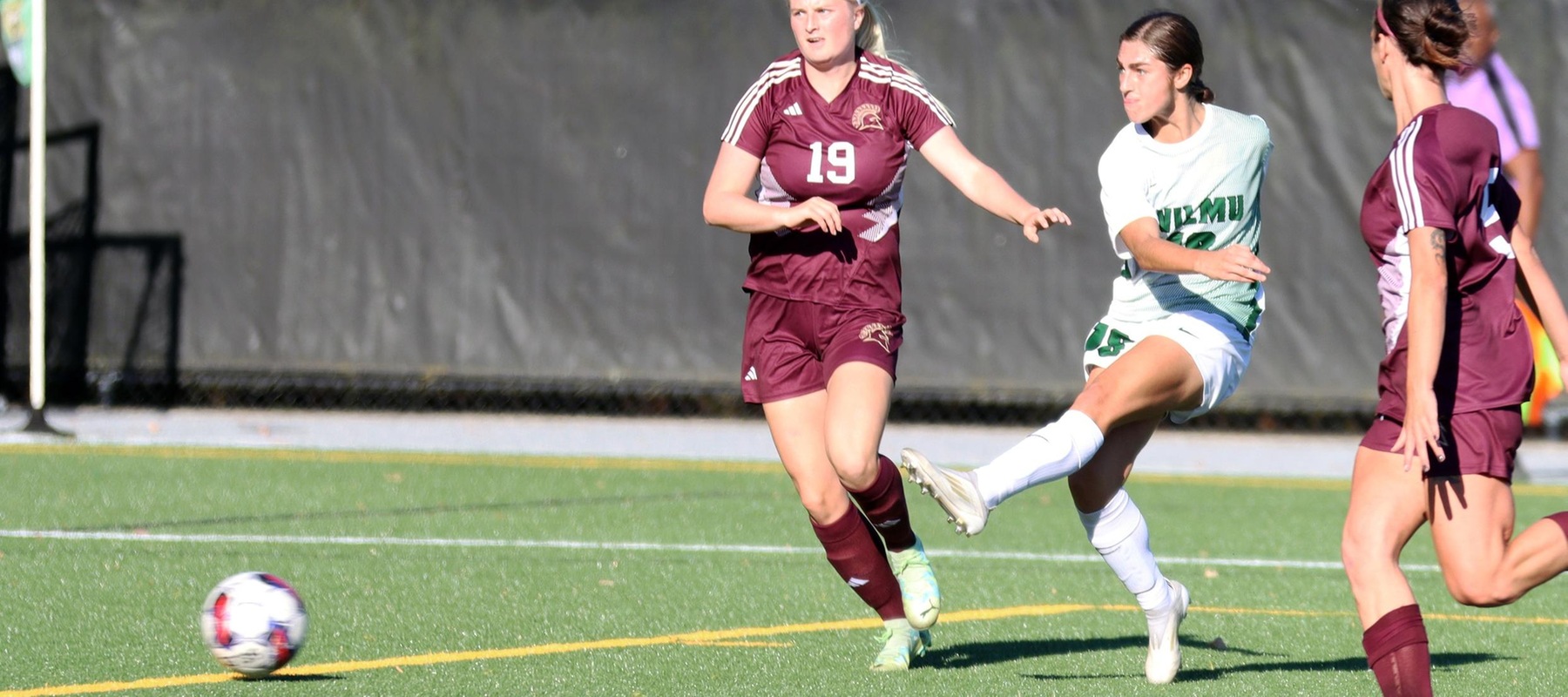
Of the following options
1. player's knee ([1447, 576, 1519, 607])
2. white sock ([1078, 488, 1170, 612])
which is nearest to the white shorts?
white sock ([1078, 488, 1170, 612])

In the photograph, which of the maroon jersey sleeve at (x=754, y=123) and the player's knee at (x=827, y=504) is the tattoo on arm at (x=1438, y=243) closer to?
the player's knee at (x=827, y=504)

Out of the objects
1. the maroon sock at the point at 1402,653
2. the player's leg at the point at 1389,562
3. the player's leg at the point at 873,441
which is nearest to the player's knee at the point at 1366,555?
the player's leg at the point at 1389,562

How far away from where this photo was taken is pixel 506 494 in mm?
10203

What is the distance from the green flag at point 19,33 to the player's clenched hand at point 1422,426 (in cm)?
997

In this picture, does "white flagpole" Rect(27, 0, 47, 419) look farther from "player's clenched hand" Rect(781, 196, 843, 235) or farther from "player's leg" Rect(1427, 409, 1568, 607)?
"player's leg" Rect(1427, 409, 1568, 607)

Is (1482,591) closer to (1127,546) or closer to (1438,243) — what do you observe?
(1438,243)

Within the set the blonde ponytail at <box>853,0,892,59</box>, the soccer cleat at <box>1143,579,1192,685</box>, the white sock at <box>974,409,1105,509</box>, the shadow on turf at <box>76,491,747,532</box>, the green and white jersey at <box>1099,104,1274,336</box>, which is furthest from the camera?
the shadow on turf at <box>76,491,747,532</box>

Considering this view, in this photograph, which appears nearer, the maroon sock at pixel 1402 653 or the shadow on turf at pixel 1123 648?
the maroon sock at pixel 1402 653

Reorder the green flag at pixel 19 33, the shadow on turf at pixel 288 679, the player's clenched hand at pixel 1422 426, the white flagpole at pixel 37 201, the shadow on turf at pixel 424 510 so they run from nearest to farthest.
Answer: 1. the player's clenched hand at pixel 1422 426
2. the shadow on turf at pixel 288 679
3. the shadow on turf at pixel 424 510
4. the white flagpole at pixel 37 201
5. the green flag at pixel 19 33

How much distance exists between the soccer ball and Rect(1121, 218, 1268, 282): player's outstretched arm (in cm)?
247

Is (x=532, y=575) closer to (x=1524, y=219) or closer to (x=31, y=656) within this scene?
(x=31, y=656)

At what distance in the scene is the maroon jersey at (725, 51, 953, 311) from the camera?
5.86 metres

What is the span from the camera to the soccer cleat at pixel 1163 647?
5.65m

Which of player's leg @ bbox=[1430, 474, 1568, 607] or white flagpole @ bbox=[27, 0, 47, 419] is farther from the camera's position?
white flagpole @ bbox=[27, 0, 47, 419]
